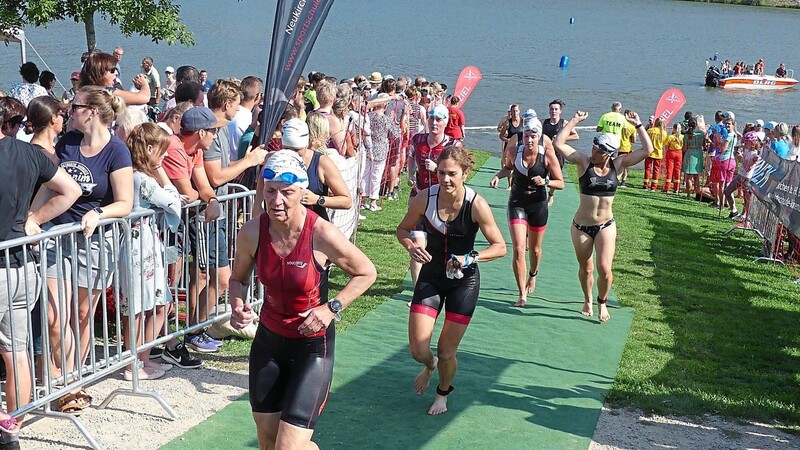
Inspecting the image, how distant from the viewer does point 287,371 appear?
461cm

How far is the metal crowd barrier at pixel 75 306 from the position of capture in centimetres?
512

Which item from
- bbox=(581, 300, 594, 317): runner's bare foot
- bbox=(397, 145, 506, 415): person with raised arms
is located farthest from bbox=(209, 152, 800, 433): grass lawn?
bbox=(397, 145, 506, 415): person with raised arms

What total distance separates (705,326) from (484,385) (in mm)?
3479

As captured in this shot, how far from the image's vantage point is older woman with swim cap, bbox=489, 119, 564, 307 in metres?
9.27

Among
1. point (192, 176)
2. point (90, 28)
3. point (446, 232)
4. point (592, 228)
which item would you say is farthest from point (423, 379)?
point (90, 28)

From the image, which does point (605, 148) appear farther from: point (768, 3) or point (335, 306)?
point (768, 3)

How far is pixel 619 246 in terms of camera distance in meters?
13.5

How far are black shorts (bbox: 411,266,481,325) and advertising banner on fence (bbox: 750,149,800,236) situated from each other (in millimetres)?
7609

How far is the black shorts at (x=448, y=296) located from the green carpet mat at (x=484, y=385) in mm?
756

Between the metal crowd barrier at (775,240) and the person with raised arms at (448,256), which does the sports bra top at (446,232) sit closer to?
the person with raised arms at (448,256)

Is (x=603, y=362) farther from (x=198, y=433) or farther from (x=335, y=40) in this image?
(x=335, y=40)

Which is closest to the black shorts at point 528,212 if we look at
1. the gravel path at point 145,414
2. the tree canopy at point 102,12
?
the gravel path at point 145,414

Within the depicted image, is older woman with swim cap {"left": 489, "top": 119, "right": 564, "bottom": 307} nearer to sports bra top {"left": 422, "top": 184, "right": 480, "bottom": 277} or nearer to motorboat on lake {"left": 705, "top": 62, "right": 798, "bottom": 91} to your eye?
sports bra top {"left": 422, "top": 184, "right": 480, "bottom": 277}

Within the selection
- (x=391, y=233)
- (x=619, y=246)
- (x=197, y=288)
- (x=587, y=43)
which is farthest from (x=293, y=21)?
(x=587, y=43)
